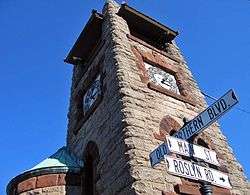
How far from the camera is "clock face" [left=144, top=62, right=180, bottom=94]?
901 cm

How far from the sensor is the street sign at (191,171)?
442 cm

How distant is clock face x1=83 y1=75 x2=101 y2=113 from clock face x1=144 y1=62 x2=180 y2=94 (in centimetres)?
141

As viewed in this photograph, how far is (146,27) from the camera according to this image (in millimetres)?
11336

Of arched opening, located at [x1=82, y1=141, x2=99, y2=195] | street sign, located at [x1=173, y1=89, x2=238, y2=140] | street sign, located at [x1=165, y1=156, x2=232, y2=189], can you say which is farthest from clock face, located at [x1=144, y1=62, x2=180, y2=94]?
street sign, located at [x1=165, y1=156, x2=232, y2=189]

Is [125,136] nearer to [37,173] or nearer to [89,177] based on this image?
[89,177]

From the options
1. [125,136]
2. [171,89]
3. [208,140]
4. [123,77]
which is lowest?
[125,136]

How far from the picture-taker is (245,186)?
298 inches

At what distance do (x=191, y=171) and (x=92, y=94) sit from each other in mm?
5486

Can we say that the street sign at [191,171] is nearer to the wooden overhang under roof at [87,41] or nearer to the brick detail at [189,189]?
the brick detail at [189,189]

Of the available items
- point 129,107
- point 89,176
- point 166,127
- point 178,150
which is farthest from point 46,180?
point 178,150

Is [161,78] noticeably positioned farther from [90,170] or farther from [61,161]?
[61,161]

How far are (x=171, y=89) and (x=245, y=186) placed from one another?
3085 mm


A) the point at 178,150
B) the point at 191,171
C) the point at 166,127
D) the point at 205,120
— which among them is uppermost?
the point at 166,127

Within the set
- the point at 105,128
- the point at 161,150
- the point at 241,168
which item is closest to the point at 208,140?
the point at 241,168
